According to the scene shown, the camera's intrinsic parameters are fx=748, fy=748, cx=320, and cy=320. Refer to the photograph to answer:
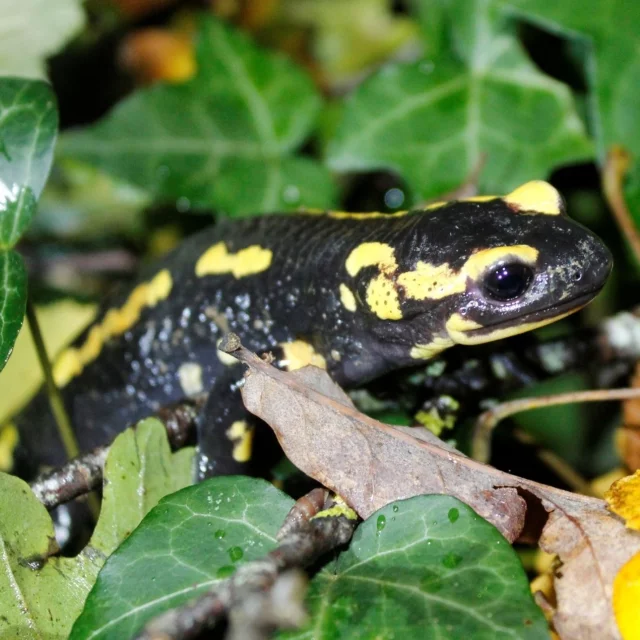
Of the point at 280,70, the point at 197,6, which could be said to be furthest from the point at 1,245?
the point at 197,6

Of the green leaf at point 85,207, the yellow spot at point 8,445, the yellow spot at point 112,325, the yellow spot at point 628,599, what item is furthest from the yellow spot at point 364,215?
the yellow spot at point 8,445

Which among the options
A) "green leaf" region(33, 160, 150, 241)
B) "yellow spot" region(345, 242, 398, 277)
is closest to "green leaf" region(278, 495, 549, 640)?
"yellow spot" region(345, 242, 398, 277)

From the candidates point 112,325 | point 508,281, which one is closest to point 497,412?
point 508,281

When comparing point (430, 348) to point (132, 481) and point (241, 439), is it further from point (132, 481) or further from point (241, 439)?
point (132, 481)

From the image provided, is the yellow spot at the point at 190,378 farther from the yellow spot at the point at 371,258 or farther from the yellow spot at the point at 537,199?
the yellow spot at the point at 537,199

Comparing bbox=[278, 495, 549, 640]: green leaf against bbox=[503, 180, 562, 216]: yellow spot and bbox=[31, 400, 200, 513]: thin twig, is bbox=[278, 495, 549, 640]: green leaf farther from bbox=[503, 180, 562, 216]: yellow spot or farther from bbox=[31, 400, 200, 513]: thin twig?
bbox=[503, 180, 562, 216]: yellow spot

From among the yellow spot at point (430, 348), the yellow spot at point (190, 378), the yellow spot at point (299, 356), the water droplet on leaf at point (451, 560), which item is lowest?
the yellow spot at point (190, 378)
